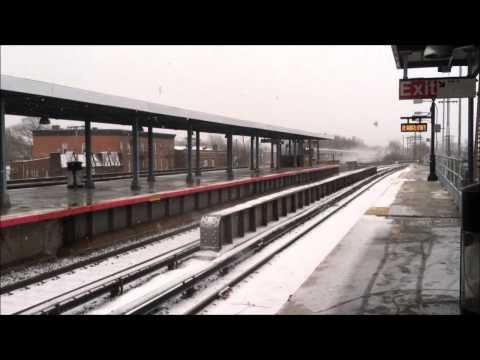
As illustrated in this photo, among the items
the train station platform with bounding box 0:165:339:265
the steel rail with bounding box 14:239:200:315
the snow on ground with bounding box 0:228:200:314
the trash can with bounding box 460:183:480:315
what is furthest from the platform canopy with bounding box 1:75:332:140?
the trash can with bounding box 460:183:480:315

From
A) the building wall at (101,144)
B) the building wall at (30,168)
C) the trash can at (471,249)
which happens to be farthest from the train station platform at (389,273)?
the building wall at (30,168)

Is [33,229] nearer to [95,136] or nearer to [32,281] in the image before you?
[32,281]

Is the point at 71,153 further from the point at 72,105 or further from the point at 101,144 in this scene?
the point at 72,105

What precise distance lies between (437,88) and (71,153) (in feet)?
97.9

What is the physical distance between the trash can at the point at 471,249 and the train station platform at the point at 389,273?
0.83m

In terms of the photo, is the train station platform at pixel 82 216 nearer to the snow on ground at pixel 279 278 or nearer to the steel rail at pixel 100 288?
the steel rail at pixel 100 288

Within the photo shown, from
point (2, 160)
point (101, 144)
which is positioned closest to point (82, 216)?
point (2, 160)

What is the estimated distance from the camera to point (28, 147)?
44.6 meters

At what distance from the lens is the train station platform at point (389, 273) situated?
5.74 m

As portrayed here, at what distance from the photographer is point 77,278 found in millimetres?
8391

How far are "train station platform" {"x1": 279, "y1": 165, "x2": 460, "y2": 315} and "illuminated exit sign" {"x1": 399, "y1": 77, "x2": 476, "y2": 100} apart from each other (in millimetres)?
2858

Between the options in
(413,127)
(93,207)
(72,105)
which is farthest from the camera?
(413,127)
